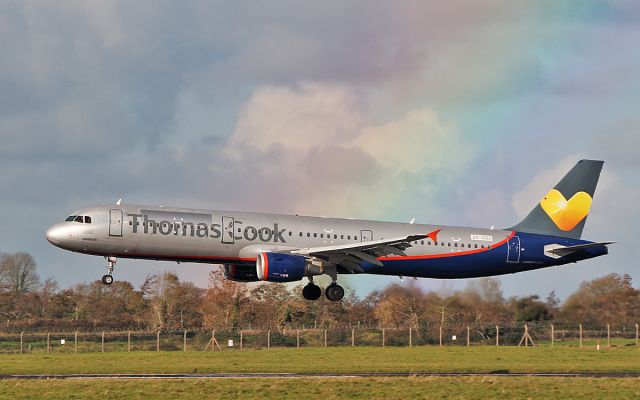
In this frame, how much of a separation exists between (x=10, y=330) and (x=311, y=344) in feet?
86.4

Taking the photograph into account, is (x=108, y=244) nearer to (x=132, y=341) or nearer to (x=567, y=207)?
(x=132, y=341)

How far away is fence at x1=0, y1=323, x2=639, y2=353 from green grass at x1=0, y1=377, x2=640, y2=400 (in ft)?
79.5

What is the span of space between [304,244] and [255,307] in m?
27.0

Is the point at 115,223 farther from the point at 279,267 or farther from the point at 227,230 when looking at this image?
the point at 279,267

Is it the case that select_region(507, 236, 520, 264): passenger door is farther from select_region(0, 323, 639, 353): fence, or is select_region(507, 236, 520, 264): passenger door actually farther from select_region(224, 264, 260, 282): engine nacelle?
select_region(224, 264, 260, 282): engine nacelle

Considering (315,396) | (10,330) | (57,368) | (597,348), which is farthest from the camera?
(10,330)

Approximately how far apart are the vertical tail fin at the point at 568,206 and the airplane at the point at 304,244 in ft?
2.94

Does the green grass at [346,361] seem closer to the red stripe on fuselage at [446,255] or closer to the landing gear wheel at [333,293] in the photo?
the landing gear wheel at [333,293]

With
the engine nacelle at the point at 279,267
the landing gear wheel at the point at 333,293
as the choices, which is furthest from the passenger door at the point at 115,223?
the landing gear wheel at the point at 333,293

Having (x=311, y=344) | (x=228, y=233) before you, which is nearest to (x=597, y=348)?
(x=311, y=344)

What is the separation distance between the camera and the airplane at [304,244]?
55844mm

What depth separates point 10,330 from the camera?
85062mm

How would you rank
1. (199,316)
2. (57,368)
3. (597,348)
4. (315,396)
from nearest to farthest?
1. (315,396)
2. (57,368)
3. (597,348)
4. (199,316)

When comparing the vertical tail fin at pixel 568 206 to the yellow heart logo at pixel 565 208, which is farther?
the yellow heart logo at pixel 565 208
